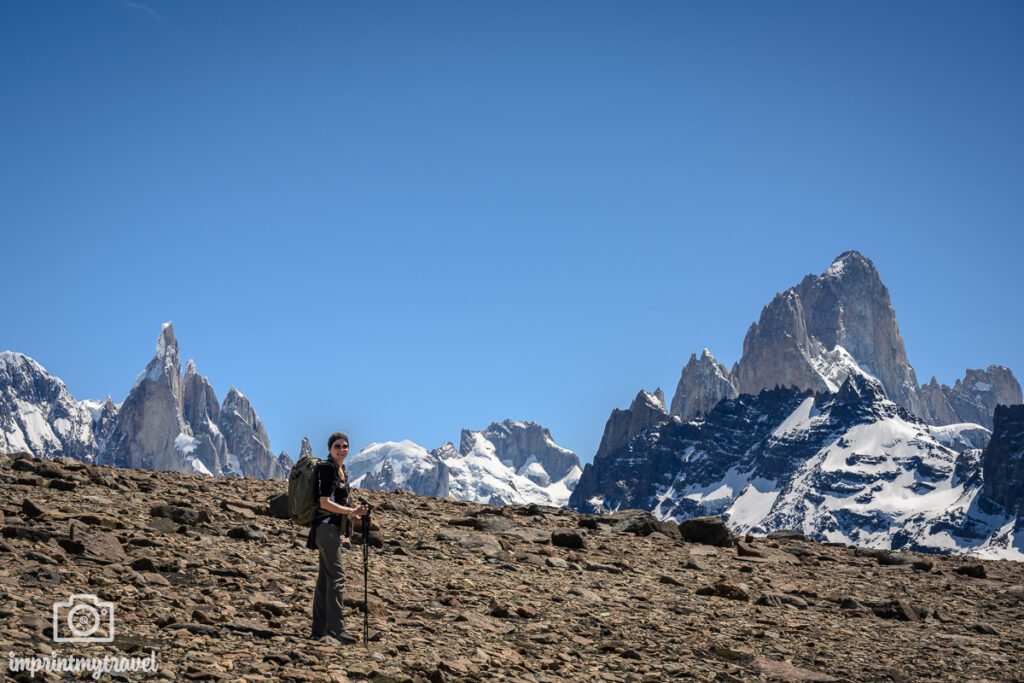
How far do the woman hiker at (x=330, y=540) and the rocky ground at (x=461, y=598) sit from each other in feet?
1.38

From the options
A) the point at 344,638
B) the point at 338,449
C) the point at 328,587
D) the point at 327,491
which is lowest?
the point at 344,638

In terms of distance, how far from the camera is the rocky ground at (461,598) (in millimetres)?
14023

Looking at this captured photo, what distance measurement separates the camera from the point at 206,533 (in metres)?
21.3

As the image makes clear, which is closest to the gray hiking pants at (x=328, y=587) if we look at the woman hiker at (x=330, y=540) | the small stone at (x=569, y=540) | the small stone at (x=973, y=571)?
the woman hiker at (x=330, y=540)

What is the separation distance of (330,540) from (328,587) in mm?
671

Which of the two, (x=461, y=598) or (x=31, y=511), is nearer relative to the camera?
(x=461, y=598)

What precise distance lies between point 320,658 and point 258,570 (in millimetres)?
5565

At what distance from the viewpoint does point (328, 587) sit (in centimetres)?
1491

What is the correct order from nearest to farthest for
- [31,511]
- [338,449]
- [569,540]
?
[338,449] < [31,511] < [569,540]

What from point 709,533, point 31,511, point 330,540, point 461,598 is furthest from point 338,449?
point 709,533

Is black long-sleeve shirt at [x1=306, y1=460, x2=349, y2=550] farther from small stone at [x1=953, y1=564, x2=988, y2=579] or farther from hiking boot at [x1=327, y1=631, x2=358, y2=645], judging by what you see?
small stone at [x1=953, y1=564, x2=988, y2=579]

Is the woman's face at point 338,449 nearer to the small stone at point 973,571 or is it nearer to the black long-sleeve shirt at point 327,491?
the black long-sleeve shirt at point 327,491

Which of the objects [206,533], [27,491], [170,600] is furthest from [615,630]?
[27,491]

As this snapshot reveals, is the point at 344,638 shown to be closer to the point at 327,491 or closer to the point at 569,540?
the point at 327,491
